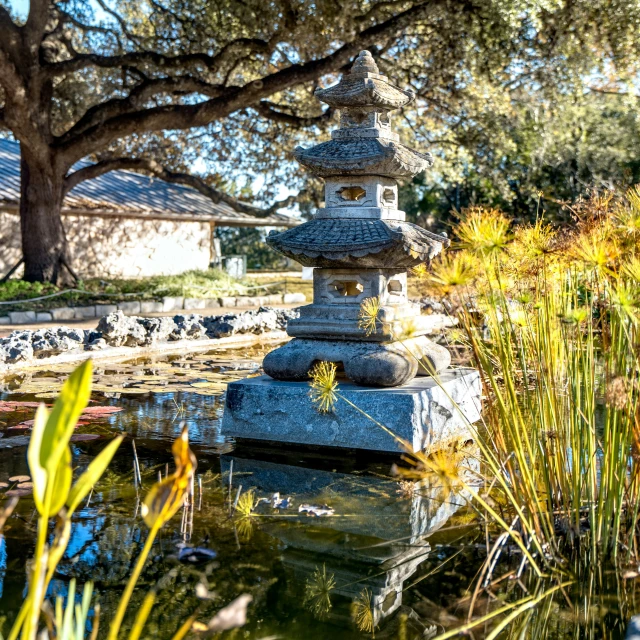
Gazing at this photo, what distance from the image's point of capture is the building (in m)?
19.1

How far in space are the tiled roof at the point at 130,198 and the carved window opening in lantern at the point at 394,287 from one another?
13.4 m

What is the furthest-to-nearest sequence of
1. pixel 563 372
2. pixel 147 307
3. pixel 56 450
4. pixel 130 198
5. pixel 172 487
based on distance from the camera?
pixel 130 198 → pixel 147 307 → pixel 563 372 → pixel 172 487 → pixel 56 450

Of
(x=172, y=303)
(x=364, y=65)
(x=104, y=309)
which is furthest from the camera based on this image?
(x=172, y=303)

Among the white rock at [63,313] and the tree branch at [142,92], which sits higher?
the tree branch at [142,92]

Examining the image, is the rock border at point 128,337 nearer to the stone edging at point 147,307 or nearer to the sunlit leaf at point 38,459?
the stone edging at point 147,307

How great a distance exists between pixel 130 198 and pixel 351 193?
15.8 m

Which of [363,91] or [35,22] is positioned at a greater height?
[35,22]

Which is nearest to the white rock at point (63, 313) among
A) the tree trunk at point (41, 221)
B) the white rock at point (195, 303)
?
the tree trunk at point (41, 221)

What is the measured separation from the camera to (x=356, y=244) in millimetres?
6047

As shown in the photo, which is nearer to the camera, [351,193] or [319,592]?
[319,592]

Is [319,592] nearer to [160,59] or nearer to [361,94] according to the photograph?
[361,94]

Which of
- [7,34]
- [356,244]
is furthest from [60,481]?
[7,34]

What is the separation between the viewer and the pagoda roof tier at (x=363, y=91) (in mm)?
6340

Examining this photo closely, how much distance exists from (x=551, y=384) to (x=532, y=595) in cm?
88
